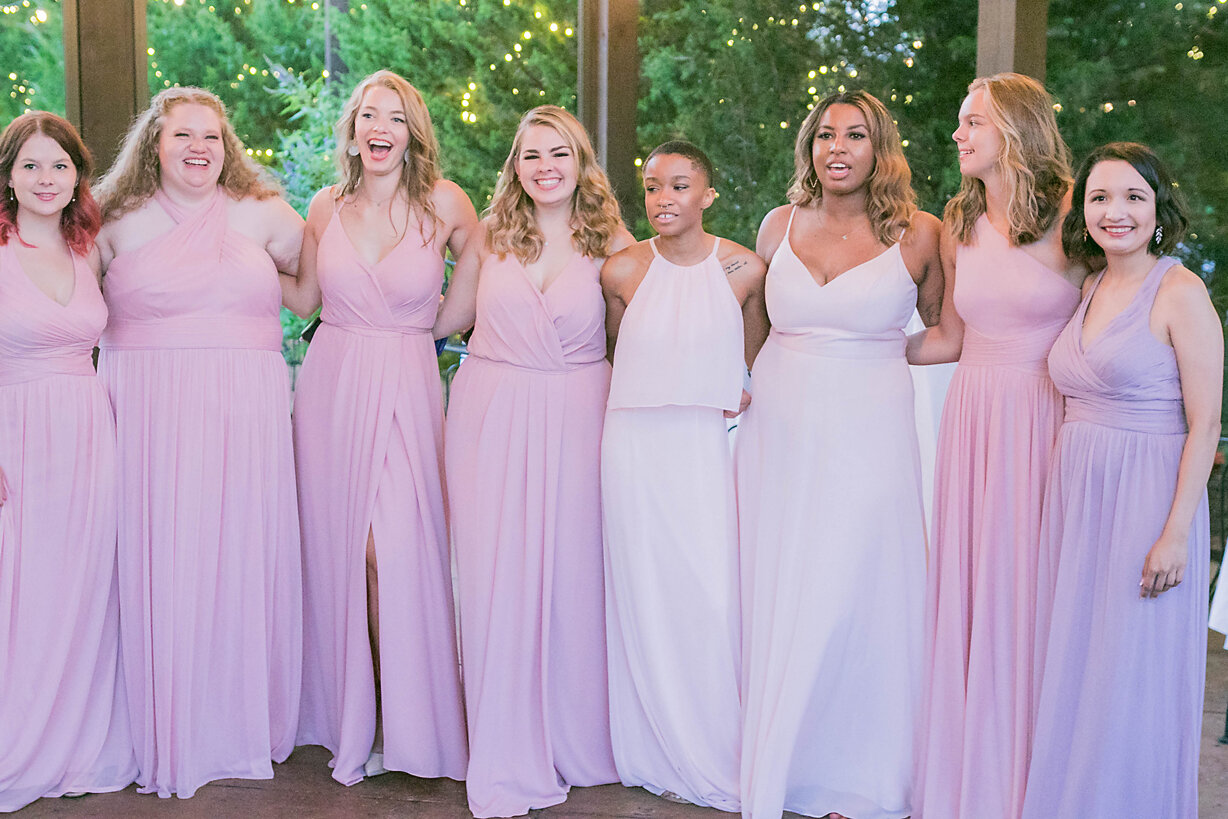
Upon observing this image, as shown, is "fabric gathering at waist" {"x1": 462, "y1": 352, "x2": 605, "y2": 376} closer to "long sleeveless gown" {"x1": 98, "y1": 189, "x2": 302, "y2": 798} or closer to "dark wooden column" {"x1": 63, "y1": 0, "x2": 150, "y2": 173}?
"long sleeveless gown" {"x1": 98, "y1": 189, "x2": 302, "y2": 798}

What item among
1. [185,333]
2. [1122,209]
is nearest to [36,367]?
[185,333]

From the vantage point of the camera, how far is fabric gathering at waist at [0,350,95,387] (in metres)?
3.41

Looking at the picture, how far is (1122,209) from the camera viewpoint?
9.14ft

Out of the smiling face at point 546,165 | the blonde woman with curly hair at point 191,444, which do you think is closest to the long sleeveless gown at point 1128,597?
the smiling face at point 546,165

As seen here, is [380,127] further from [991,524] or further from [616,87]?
[991,524]

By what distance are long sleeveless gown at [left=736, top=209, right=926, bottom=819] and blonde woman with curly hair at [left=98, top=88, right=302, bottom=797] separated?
1.50 m

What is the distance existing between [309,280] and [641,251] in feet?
3.48

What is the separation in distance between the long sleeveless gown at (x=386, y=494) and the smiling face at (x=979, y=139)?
1552 millimetres

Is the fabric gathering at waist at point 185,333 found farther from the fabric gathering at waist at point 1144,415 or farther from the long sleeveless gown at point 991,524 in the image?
the fabric gathering at waist at point 1144,415

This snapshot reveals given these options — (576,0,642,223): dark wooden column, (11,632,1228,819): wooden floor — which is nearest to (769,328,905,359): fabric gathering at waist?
(11,632,1228,819): wooden floor

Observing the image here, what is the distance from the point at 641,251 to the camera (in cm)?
351

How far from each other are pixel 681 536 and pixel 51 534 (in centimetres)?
179

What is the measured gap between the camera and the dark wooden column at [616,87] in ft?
16.1

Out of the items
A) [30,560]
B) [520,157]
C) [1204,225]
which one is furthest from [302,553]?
[1204,225]
